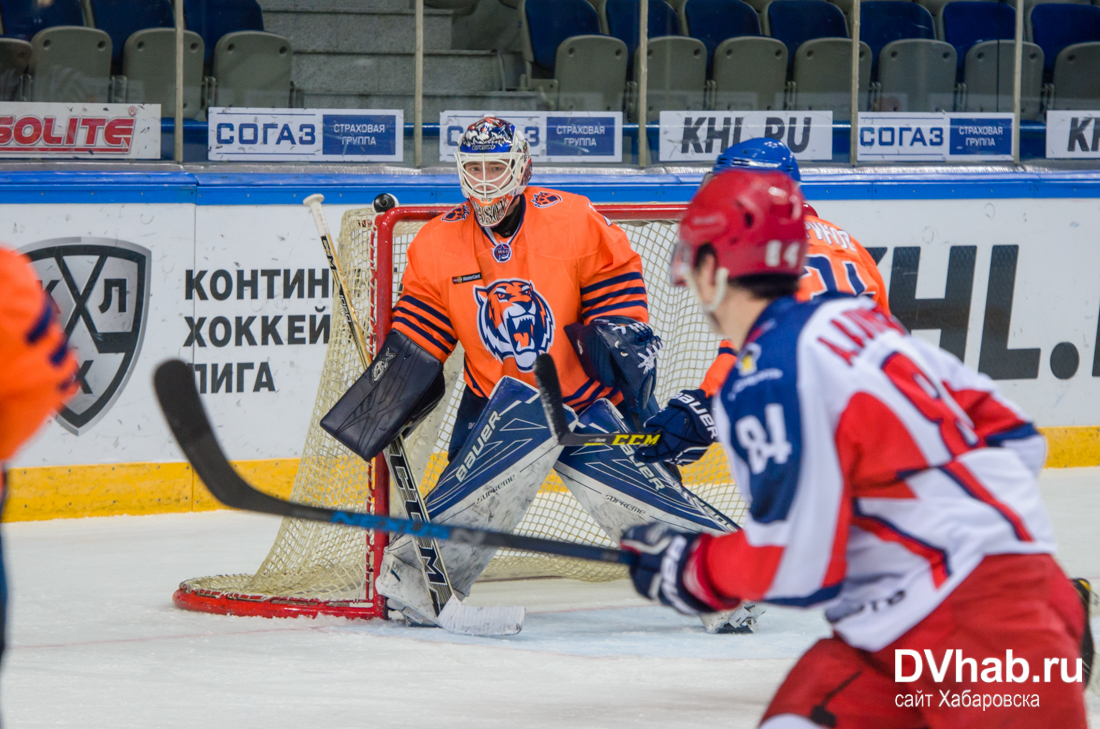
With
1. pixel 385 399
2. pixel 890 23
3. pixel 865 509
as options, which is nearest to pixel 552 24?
pixel 890 23

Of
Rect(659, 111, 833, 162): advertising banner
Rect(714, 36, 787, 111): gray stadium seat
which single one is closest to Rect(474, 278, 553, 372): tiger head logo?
Rect(659, 111, 833, 162): advertising banner

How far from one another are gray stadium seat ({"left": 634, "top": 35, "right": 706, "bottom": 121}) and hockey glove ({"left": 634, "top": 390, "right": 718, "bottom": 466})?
2.47 m

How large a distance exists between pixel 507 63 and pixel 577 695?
2944 millimetres

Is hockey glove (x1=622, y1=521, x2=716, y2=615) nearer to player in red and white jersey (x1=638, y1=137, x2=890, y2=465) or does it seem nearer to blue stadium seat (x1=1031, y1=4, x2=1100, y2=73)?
player in red and white jersey (x1=638, y1=137, x2=890, y2=465)

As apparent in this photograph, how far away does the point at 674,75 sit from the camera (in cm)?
527

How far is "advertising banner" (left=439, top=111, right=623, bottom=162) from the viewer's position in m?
5.05

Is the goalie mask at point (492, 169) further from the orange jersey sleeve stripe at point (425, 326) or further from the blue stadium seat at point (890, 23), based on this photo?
the blue stadium seat at point (890, 23)

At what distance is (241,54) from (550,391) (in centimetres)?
236

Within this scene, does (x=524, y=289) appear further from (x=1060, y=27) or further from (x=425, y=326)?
(x=1060, y=27)

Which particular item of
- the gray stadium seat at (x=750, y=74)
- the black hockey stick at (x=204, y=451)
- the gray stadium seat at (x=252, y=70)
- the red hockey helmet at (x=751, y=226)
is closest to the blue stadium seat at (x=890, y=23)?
the gray stadium seat at (x=750, y=74)

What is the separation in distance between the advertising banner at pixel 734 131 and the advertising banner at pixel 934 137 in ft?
0.57

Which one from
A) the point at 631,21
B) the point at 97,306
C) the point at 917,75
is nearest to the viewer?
the point at 97,306

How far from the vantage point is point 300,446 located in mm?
4641

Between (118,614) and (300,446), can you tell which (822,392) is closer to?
(118,614)
